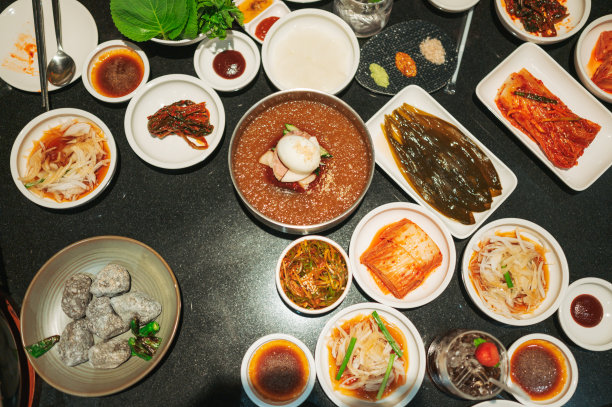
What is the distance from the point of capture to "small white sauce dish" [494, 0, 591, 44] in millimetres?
2926

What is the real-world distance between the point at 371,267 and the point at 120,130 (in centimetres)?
193

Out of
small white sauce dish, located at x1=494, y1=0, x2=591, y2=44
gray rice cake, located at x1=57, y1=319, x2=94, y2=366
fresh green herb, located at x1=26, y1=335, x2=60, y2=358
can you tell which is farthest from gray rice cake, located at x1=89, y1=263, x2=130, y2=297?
small white sauce dish, located at x1=494, y1=0, x2=591, y2=44

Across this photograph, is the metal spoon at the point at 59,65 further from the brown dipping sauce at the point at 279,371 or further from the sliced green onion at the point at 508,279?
the sliced green onion at the point at 508,279

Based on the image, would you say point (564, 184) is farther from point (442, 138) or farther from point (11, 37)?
point (11, 37)

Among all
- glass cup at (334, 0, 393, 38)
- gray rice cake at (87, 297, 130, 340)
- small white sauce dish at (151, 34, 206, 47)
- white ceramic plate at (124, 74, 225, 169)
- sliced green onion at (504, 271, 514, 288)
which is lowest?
gray rice cake at (87, 297, 130, 340)

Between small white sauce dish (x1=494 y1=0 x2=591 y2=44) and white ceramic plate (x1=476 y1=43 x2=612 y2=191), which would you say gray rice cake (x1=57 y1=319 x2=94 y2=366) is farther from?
small white sauce dish (x1=494 y1=0 x2=591 y2=44)

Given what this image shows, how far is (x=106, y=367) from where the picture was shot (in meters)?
2.45

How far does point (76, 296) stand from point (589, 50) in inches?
151

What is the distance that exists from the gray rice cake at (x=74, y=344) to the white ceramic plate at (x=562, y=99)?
292 centimetres

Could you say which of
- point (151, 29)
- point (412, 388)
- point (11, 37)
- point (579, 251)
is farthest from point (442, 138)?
point (11, 37)

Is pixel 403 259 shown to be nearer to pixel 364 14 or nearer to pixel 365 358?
pixel 365 358

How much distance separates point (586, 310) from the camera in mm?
2695

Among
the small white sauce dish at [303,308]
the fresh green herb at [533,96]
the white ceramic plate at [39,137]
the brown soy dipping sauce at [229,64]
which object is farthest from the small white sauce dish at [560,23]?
the white ceramic plate at [39,137]

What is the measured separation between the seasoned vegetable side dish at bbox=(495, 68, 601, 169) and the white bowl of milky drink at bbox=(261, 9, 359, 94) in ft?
3.66
